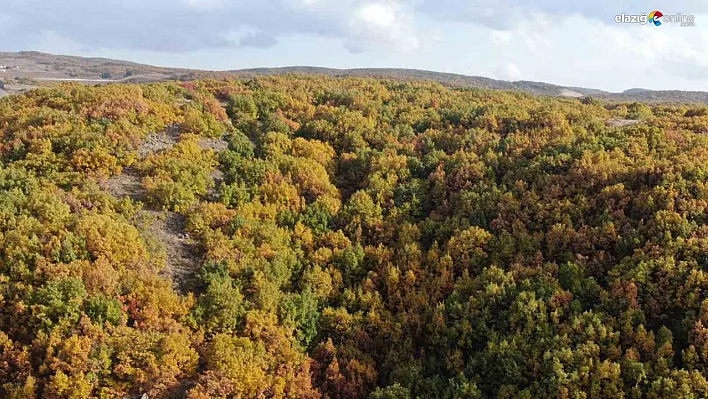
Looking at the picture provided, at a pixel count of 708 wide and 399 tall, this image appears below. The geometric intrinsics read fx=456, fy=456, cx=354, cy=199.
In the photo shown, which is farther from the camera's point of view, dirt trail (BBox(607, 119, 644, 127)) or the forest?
dirt trail (BBox(607, 119, 644, 127))

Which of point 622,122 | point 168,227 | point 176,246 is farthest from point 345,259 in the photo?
point 622,122

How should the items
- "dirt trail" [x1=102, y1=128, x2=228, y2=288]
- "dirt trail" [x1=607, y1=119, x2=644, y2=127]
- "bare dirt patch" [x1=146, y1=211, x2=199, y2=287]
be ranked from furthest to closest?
"dirt trail" [x1=607, y1=119, x2=644, y2=127]
"dirt trail" [x1=102, y1=128, x2=228, y2=288]
"bare dirt patch" [x1=146, y1=211, x2=199, y2=287]

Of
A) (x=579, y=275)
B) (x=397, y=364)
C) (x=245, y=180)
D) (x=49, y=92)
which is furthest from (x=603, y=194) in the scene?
(x=49, y=92)

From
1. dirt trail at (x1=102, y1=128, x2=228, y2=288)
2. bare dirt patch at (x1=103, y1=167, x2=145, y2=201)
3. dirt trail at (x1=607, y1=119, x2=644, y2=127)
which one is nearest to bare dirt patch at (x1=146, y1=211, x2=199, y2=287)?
dirt trail at (x1=102, y1=128, x2=228, y2=288)

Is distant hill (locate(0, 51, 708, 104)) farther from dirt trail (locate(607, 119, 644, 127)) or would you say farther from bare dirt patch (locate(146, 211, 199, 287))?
bare dirt patch (locate(146, 211, 199, 287))

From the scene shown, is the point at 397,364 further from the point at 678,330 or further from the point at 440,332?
the point at 678,330

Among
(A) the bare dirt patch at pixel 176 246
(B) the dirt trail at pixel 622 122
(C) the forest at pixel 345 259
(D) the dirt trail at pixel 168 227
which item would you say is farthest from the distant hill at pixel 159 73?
(A) the bare dirt patch at pixel 176 246
